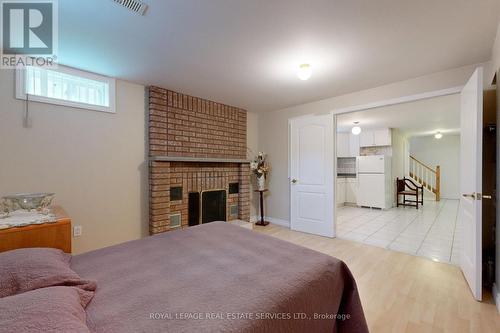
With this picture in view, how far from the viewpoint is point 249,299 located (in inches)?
37.7

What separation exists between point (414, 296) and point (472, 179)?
1.21 metres

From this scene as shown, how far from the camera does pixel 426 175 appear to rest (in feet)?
26.7

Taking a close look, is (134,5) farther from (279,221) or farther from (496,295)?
(279,221)

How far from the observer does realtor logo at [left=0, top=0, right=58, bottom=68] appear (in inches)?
67.1

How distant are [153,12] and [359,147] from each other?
651 cm

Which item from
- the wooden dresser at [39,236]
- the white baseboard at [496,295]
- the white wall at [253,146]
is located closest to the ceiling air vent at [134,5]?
the wooden dresser at [39,236]

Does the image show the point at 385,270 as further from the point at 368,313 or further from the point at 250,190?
the point at 250,190

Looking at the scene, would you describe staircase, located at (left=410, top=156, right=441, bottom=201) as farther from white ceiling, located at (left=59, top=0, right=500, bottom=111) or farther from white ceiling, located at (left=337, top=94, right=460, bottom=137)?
white ceiling, located at (left=59, top=0, right=500, bottom=111)

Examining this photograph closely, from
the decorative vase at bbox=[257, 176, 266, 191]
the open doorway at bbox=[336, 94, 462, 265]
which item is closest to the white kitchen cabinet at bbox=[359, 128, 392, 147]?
the open doorway at bbox=[336, 94, 462, 265]

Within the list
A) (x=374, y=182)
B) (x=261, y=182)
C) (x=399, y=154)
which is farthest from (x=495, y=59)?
(x=399, y=154)

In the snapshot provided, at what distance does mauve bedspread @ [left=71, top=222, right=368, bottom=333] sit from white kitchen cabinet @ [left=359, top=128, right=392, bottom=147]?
19.3ft

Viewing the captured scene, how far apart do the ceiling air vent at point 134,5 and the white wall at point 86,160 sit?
1.62 m

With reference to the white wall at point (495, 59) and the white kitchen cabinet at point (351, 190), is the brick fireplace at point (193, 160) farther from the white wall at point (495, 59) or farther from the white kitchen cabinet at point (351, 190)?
the white kitchen cabinet at point (351, 190)

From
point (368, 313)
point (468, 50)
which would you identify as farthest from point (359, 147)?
point (368, 313)
